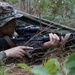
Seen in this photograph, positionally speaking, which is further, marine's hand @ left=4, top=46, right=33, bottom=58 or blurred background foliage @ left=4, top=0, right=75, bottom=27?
blurred background foliage @ left=4, top=0, right=75, bottom=27

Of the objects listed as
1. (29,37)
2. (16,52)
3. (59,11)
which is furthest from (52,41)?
(59,11)

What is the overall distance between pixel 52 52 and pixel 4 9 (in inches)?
36.2

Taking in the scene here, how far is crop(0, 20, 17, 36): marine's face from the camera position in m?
3.54

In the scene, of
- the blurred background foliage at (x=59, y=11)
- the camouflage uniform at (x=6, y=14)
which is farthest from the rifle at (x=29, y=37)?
the blurred background foliage at (x=59, y=11)

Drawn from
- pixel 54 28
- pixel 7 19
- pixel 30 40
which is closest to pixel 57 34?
pixel 54 28

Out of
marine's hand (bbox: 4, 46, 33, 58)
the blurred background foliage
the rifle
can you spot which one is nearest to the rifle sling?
the rifle

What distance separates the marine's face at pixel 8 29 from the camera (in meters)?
3.54

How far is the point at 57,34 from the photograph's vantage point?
3725mm

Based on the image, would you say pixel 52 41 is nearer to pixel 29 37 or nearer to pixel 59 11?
pixel 29 37

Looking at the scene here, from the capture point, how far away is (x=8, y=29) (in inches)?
140

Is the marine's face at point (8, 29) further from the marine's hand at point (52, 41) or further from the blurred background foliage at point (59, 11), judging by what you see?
the blurred background foliage at point (59, 11)

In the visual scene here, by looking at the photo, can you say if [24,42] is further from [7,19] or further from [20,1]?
[20,1]

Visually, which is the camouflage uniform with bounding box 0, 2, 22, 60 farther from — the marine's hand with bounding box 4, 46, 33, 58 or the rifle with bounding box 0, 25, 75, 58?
the marine's hand with bounding box 4, 46, 33, 58

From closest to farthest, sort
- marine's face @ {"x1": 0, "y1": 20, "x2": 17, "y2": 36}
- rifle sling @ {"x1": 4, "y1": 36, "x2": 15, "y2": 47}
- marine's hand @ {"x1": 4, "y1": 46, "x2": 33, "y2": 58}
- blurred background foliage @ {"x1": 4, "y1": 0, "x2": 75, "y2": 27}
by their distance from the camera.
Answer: marine's hand @ {"x1": 4, "y1": 46, "x2": 33, "y2": 58} < rifle sling @ {"x1": 4, "y1": 36, "x2": 15, "y2": 47} < marine's face @ {"x1": 0, "y1": 20, "x2": 17, "y2": 36} < blurred background foliage @ {"x1": 4, "y1": 0, "x2": 75, "y2": 27}
